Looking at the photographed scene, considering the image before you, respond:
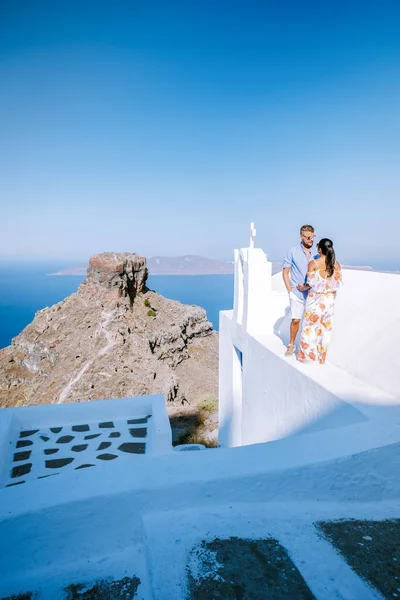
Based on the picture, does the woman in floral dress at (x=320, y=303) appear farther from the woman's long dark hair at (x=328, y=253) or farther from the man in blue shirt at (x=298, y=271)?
the man in blue shirt at (x=298, y=271)

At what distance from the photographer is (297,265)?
423cm

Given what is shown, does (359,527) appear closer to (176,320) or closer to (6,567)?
(6,567)

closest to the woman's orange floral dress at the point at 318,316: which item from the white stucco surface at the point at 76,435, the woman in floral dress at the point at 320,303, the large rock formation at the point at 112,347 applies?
the woman in floral dress at the point at 320,303

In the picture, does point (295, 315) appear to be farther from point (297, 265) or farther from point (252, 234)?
point (252, 234)

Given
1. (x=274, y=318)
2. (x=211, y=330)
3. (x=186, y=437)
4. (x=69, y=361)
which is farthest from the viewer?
(x=211, y=330)

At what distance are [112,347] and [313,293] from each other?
56.4 ft

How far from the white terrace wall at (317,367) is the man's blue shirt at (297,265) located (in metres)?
0.55

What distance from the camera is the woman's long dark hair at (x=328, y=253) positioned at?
3.56 meters

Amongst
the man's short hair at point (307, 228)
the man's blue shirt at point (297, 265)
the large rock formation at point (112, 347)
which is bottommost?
the large rock formation at point (112, 347)

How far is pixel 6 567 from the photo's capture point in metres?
1.57

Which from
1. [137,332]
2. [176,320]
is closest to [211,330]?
[176,320]

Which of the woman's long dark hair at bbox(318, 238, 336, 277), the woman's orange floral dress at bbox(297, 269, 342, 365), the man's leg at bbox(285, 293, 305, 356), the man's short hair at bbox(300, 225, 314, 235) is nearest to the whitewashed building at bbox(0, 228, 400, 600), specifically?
the woman's orange floral dress at bbox(297, 269, 342, 365)

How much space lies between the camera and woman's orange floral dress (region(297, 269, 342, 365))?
12.1ft

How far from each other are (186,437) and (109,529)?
958 cm
